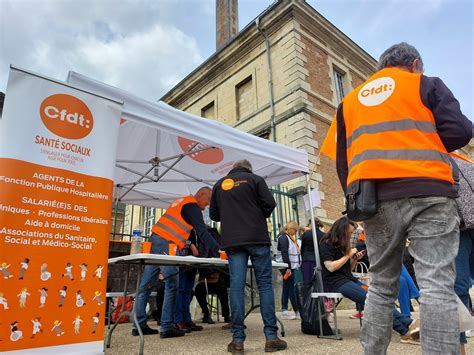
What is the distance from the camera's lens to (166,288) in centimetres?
410

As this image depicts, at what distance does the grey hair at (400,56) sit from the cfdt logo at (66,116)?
2308 millimetres

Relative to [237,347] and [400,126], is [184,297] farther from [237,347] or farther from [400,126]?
[400,126]

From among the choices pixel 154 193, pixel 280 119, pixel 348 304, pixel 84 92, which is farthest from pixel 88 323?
pixel 280 119

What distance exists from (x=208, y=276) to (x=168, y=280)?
1303 mm

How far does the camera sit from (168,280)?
4.13 m

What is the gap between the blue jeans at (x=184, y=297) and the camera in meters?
4.71

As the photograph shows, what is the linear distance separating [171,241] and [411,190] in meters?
3.14

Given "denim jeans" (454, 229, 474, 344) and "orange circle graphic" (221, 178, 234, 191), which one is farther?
"orange circle graphic" (221, 178, 234, 191)

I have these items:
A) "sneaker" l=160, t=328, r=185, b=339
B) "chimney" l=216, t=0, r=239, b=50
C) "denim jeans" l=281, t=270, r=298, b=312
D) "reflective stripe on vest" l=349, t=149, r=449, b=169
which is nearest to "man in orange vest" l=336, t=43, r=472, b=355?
"reflective stripe on vest" l=349, t=149, r=449, b=169

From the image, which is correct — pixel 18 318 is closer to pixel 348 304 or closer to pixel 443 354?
pixel 443 354

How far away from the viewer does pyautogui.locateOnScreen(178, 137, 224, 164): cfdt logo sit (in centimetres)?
549

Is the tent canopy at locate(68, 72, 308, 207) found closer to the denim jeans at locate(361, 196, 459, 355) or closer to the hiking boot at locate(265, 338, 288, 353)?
the hiking boot at locate(265, 338, 288, 353)

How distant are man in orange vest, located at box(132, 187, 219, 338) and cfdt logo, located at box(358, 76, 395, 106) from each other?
2.39m

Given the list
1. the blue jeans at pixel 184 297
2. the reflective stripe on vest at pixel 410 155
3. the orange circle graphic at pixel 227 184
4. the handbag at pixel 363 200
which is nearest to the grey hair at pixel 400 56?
the reflective stripe on vest at pixel 410 155
